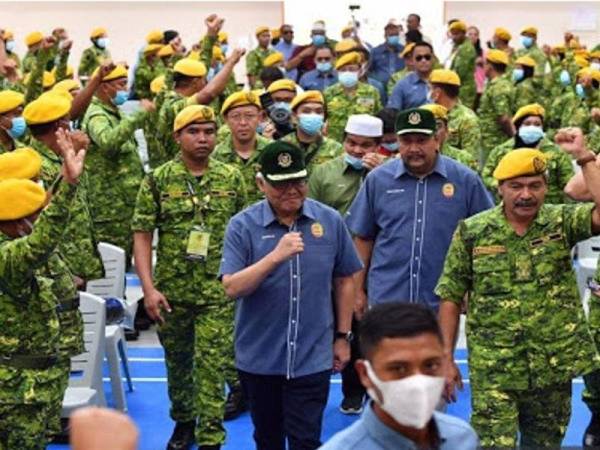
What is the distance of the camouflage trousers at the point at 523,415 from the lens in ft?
17.6

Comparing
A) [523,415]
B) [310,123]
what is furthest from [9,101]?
[523,415]

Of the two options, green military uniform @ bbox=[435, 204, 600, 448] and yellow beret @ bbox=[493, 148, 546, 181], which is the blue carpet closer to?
green military uniform @ bbox=[435, 204, 600, 448]

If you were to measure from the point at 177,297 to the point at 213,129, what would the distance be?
3.26ft

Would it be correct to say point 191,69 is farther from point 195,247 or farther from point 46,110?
point 195,247

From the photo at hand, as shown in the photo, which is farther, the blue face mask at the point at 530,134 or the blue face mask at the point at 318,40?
the blue face mask at the point at 318,40

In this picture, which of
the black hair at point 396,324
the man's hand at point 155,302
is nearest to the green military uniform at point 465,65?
the man's hand at point 155,302

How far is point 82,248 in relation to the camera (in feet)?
23.7

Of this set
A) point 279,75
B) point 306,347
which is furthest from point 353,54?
point 306,347

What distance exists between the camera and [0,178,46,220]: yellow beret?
16.3 ft

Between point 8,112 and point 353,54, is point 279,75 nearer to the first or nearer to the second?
point 353,54

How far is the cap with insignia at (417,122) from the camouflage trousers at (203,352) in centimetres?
142

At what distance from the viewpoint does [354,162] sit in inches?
293

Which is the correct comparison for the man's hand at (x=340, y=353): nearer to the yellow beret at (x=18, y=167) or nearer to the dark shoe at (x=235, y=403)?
the yellow beret at (x=18, y=167)

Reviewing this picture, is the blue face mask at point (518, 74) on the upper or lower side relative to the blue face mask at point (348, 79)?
lower
